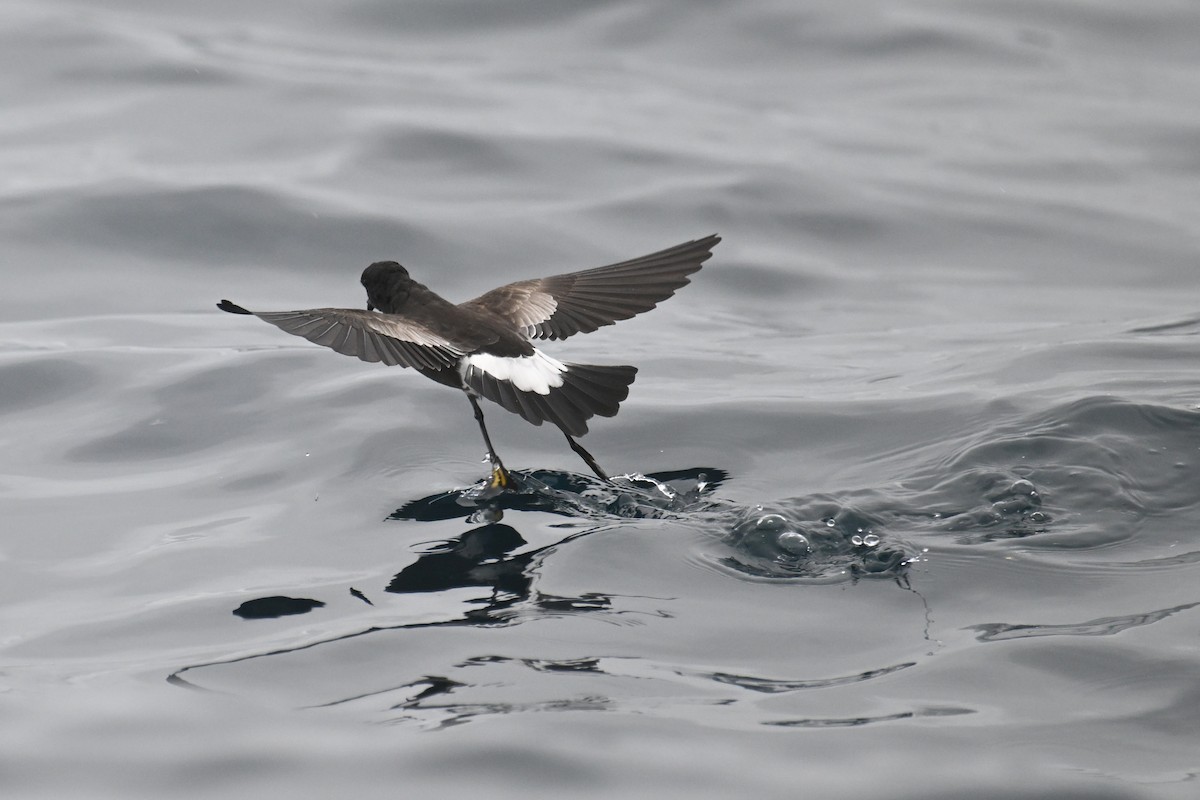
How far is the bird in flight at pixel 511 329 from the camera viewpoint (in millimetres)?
5887

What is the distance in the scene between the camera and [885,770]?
4.11 m

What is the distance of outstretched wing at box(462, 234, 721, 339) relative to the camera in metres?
6.89

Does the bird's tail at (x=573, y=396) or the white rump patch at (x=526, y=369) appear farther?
the white rump patch at (x=526, y=369)

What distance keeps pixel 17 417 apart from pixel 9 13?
8573 millimetres

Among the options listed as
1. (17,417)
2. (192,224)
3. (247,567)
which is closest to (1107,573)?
(247,567)

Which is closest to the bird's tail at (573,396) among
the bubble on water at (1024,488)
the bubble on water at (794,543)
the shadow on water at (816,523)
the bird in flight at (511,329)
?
the bird in flight at (511,329)

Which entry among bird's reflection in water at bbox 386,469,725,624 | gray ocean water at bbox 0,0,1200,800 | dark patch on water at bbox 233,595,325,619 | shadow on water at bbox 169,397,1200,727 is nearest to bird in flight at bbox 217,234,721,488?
bird's reflection in water at bbox 386,469,725,624

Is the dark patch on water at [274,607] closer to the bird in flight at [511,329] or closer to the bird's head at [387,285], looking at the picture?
the bird in flight at [511,329]

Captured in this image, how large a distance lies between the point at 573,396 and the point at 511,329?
40.4 inches

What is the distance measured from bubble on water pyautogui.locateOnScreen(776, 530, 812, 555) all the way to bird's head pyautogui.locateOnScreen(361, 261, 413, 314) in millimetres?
2453

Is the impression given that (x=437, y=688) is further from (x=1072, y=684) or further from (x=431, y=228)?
(x=431, y=228)

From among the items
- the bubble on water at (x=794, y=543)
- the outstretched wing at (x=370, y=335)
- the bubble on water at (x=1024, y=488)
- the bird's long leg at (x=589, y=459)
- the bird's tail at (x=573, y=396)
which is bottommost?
the bubble on water at (x=794, y=543)

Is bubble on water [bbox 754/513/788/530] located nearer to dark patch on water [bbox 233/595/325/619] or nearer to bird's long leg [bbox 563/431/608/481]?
bird's long leg [bbox 563/431/608/481]

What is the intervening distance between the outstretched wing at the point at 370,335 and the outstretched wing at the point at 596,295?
0.74 metres
